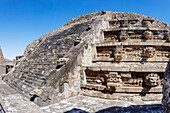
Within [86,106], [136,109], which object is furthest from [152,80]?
[86,106]

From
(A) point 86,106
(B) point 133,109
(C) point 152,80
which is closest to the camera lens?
(B) point 133,109

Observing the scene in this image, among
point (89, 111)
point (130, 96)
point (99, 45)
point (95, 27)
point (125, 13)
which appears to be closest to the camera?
point (89, 111)

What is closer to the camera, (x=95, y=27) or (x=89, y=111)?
(x=89, y=111)

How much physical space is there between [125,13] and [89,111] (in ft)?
38.7

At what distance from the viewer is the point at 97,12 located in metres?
15.9

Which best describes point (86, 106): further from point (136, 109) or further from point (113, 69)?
point (113, 69)

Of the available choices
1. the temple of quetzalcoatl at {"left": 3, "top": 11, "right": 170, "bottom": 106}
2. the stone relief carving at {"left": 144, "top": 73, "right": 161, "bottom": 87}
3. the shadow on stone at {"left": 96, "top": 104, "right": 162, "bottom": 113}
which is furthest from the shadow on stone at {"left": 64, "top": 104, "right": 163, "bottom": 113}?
the stone relief carving at {"left": 144, "top": 73, "right": 161, "bottom": 87}

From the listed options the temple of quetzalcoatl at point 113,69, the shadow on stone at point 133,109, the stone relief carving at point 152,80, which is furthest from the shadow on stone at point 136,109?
the stone relief carving at point 152,80

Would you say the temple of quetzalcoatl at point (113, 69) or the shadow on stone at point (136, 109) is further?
the temple of quetzalcoatl at point (113, 69)

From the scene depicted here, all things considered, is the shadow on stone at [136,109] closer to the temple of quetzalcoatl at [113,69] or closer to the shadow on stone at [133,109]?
the shadow on stone at [133,109]

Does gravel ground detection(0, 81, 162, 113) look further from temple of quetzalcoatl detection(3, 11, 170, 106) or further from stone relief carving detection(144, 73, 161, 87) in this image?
stone relief carving detection(144, 73, 161, 87)

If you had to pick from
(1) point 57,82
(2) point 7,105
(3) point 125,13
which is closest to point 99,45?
(1) point 57,82

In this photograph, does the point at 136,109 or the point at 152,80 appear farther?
the point at 152,80

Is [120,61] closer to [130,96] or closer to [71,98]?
[130,96]
